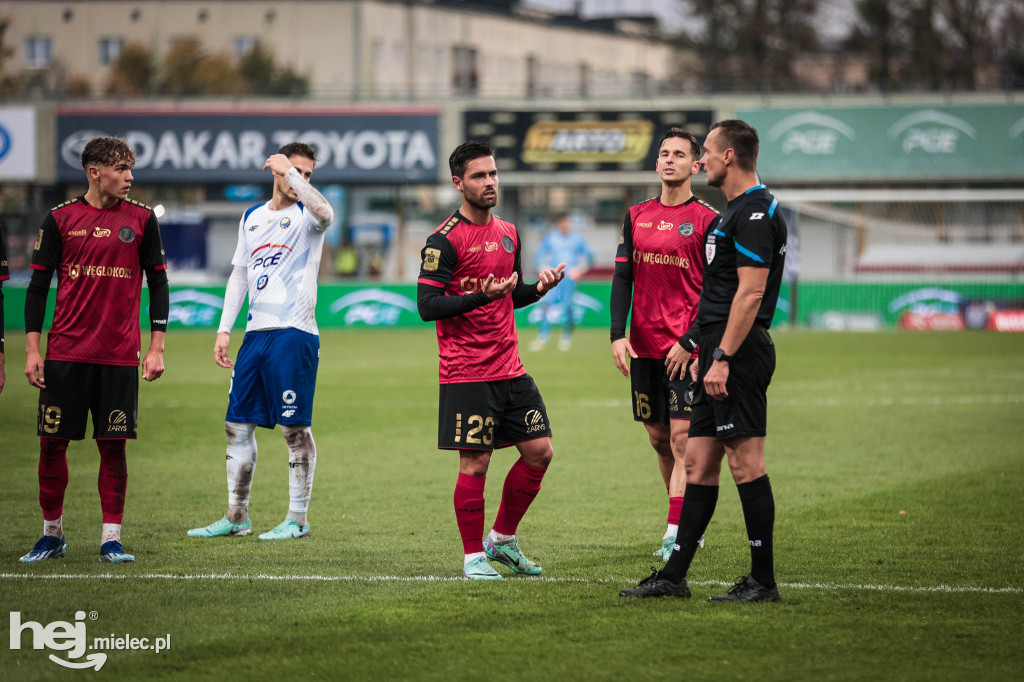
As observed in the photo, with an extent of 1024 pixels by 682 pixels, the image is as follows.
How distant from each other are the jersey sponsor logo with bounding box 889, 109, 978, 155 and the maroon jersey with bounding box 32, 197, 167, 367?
105 ft

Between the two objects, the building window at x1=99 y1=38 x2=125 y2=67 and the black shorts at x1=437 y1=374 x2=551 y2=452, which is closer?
the black shorts at x1=437 y1=374 x2=551 y2=452

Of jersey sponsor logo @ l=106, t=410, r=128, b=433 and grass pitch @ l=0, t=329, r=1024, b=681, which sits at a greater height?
jersey sponsor logo @ l=106, t=410, r=128, b=433

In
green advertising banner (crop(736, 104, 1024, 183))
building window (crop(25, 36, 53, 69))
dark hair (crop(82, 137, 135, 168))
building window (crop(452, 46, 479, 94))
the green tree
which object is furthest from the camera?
building window (crop(452, 46, 479, 94))

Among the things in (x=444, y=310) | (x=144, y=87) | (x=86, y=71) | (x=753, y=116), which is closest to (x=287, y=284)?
(x=444, y=310)

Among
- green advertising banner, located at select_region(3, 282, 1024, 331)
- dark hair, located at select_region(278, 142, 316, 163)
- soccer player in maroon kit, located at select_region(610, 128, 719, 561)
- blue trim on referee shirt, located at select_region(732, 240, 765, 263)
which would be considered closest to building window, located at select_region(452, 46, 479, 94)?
green advertising banner, located at select_region(3, 282, 1024, 331)

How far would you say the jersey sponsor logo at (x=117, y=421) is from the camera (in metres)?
6.88

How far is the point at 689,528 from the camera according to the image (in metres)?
5.92

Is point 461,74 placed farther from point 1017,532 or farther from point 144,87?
point 1017,532

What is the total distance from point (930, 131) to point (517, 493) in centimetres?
3222

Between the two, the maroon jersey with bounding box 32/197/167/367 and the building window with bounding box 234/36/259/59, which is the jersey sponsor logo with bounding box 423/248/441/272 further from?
the building window with bounding box 234/36/259/59

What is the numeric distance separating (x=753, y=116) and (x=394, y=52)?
29.9 metres

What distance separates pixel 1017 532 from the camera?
7.61m

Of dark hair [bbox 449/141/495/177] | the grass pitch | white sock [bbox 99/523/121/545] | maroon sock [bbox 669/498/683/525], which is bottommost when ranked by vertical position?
the grass pitch

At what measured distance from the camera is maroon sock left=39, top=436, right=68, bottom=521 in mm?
6930
